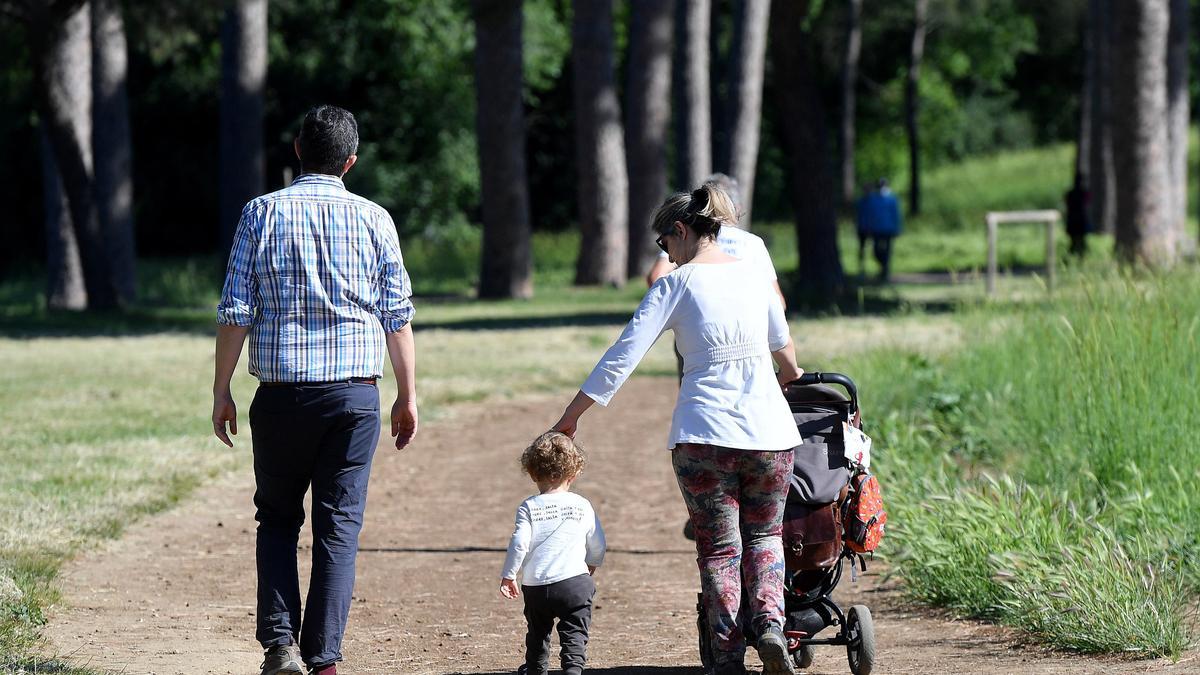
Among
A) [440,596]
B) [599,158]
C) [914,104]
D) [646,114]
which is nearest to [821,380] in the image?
[440,596]

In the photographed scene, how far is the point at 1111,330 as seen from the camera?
8.72 m

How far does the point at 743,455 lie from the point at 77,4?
58.4 ft

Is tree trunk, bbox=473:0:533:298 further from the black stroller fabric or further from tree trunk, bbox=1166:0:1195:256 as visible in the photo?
the black stroller fabric

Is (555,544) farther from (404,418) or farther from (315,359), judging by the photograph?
(315,359)

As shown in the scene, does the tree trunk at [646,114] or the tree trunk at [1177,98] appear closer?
the tree trunk at [646,114]

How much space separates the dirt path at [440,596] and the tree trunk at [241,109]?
1583 centimetres

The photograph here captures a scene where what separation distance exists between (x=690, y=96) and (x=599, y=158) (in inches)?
81.9

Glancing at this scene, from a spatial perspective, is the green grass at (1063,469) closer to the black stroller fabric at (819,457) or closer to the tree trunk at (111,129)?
the black stroller fabric at (819,457)

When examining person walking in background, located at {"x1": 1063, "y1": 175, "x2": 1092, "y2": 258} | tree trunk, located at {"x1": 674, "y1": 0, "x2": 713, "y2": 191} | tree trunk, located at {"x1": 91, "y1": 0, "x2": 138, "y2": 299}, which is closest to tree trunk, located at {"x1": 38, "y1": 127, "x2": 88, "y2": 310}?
tree trunk, located at {"x1": 91, "y1": 0, "x2": 138, "y2": 299}

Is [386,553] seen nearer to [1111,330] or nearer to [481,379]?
[1111,330]

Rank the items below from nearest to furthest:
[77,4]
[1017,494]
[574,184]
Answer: [1017,494], [77,4], [574,184]

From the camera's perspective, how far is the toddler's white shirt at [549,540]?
17.4 ft

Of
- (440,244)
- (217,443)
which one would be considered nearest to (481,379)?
(217,443)

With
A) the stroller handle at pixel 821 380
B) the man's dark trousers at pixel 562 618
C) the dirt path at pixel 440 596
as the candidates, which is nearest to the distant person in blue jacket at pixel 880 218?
the dirt path at pixel 440 596
